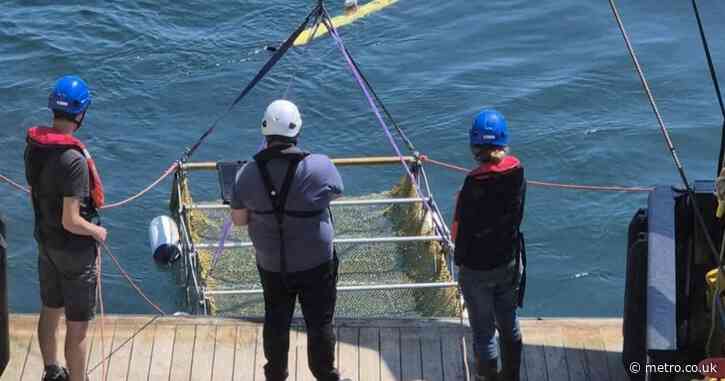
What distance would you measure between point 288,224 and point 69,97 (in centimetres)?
122

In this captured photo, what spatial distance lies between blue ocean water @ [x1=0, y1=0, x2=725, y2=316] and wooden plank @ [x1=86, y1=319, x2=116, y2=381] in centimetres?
357

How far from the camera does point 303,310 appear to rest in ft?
18.8

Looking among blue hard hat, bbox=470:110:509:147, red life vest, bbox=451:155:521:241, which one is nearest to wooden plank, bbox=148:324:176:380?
red life vest, bbox=451:155:521:241

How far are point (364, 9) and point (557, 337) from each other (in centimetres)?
1199

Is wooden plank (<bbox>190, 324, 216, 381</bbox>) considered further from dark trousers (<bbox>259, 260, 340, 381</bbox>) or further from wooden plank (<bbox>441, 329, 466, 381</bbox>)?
wooden plank (<bbox>441, 329, 466, 381</bbox>)

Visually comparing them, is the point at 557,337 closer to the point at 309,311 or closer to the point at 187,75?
the point at 309,311

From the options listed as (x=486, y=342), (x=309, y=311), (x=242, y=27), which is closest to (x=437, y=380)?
(x=486, y=342)

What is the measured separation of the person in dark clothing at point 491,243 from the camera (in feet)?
18.1

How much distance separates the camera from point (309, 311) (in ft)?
18.8

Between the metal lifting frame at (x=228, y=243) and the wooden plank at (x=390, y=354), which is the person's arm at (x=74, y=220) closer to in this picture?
the wooden plank at (x=390, y=354)

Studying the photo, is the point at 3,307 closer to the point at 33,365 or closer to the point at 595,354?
the point at 33,365

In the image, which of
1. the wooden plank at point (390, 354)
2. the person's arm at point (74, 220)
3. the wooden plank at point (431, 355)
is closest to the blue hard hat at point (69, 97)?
the person's arm at point (74, 220)

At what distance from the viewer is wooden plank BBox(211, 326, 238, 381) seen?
6578 mm

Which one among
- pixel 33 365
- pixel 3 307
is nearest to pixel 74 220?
pixel 3 307
